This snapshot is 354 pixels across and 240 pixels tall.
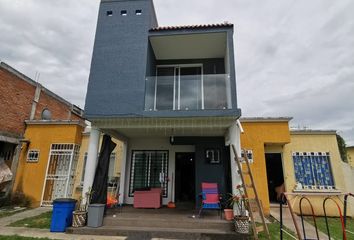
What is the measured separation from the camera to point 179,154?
380 inches

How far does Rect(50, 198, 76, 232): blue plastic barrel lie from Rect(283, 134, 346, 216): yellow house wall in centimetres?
921

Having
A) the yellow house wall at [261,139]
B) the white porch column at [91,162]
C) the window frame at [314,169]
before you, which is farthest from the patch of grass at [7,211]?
the window frame at [314,169]

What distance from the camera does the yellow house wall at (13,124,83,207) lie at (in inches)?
376

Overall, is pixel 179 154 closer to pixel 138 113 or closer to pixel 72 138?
pixel 138 113

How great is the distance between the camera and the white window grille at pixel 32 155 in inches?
393

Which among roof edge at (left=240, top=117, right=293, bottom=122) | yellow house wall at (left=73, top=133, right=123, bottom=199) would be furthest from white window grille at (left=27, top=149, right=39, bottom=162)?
roof edge at (left=240, top=117, right=293, bottom=122)

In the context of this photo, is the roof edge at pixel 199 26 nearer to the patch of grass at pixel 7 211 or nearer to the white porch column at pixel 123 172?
the white porch column at pixel 123 172

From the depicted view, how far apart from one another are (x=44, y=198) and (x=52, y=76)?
1181 cm

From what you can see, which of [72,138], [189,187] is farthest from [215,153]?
[72,138]

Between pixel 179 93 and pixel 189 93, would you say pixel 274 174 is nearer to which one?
pixel 189 93

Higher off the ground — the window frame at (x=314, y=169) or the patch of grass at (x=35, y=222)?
the window frame at (x=314, y=169)

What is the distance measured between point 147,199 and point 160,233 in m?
2.71

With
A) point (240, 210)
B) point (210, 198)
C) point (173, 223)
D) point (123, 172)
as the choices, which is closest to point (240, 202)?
point (240, 210)

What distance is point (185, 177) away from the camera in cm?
1005
